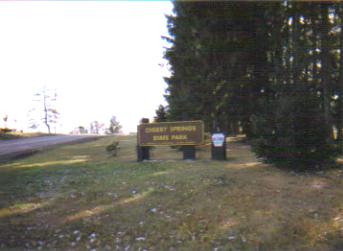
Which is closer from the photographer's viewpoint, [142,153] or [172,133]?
[142,153]

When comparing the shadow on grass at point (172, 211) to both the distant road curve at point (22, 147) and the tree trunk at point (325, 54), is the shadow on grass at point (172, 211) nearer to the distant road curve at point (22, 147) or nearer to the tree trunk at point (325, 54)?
the distant road curve at point (22, 147)

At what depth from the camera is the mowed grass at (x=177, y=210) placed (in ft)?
19.9

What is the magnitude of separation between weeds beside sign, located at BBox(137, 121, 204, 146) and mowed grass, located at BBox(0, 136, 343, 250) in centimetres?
265

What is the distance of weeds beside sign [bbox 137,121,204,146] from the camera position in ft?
42.0

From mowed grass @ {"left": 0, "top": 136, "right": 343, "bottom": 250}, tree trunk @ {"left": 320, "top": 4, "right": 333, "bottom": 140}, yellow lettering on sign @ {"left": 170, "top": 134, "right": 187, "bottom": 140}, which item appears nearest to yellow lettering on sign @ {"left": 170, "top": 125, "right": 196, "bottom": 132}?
yellow lettering on sign @ {"left": 170, "top": 134, "right": 187, "bottom": 140}

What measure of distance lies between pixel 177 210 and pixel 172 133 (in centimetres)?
598

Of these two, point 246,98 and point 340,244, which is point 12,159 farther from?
point 340,244

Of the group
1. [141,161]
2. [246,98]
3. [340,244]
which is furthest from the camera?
[246,98]

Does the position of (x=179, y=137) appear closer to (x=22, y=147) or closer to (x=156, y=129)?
(x=156, y=129)

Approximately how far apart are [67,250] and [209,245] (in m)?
2.19

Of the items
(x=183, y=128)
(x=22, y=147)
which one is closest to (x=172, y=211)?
(x=183, y=128)

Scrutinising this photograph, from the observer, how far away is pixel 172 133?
42.7ft

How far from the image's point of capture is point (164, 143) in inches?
514

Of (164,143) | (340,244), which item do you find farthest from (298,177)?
(164,143)
